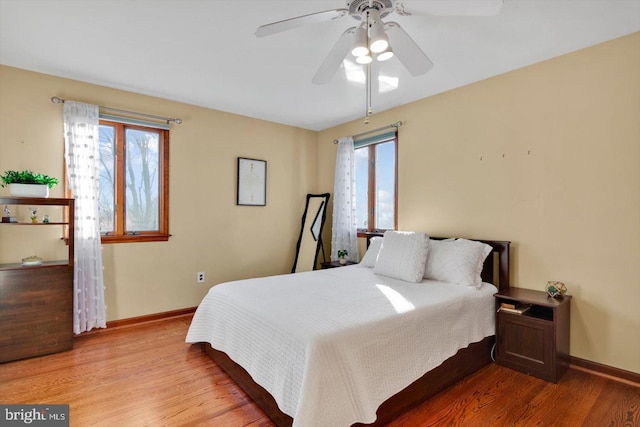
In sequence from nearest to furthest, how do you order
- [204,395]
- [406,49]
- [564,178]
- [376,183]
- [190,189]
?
[406,49] → [204,395] → [564,178] → [190,189] → [376,183]

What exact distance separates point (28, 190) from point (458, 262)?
351 cm

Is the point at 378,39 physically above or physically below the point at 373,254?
above

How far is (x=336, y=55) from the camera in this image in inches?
81.1

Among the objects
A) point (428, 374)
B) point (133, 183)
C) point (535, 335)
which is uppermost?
point (133, 183)

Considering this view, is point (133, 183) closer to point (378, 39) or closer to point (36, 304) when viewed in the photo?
point (36, 304)

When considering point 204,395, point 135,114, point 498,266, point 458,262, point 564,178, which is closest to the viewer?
point 204,395

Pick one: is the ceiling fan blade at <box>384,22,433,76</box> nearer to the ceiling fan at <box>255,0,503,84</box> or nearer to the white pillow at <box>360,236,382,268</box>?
the ceiling fan at <box>255,0,503,84</box>

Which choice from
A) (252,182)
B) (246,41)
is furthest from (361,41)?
(252,182)

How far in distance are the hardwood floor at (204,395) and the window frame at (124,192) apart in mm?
1138

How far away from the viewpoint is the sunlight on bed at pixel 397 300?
2022 millimetres

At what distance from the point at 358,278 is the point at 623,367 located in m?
1.95

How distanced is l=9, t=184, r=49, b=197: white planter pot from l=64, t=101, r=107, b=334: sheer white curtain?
0.92 ft

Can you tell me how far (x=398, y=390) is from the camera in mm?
1776
